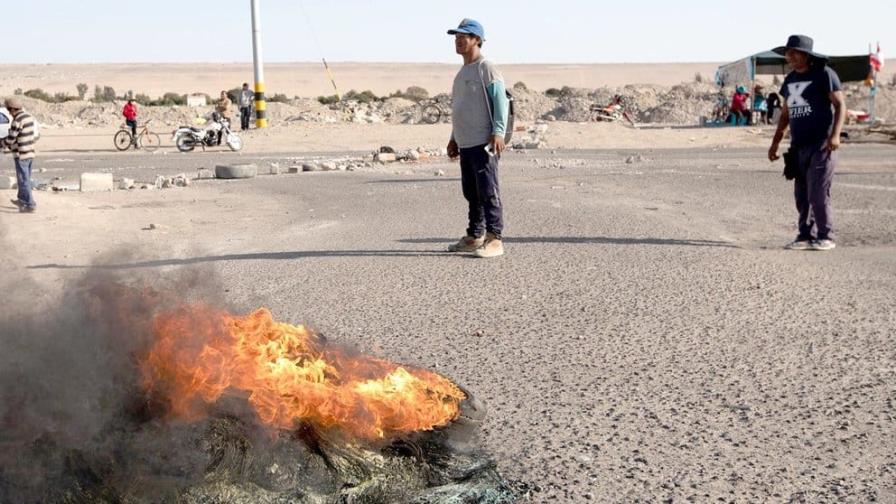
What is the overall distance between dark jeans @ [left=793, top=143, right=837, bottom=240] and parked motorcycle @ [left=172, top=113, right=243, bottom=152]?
21029mm

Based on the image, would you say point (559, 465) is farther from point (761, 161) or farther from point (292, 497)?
point (761, 161)

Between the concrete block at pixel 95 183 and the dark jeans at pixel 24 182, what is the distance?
357 centimetres

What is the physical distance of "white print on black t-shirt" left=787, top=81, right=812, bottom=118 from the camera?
30.0 feet

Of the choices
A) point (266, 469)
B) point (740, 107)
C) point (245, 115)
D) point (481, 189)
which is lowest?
point (266, 469)

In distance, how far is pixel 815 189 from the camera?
360 inches

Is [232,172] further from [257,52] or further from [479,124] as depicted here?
[257,52]

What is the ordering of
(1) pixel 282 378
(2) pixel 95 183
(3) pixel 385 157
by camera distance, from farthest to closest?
(3) pixel 385 157, (2) pixel 95 183, (1) pixel 282 378

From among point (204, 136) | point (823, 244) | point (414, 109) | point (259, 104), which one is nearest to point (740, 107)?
point (414, 109)

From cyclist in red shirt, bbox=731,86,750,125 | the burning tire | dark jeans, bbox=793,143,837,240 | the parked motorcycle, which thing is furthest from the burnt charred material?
cyclist in red shirt, bbox=731,86,750,125

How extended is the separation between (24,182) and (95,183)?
3761 mm

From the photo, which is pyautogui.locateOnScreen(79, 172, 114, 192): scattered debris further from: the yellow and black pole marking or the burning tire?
the yellow and black pole marking

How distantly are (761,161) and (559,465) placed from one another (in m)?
19.0

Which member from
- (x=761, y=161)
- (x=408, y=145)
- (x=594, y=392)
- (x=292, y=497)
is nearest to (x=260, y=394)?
(x=292, y=497)

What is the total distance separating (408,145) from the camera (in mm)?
30406
